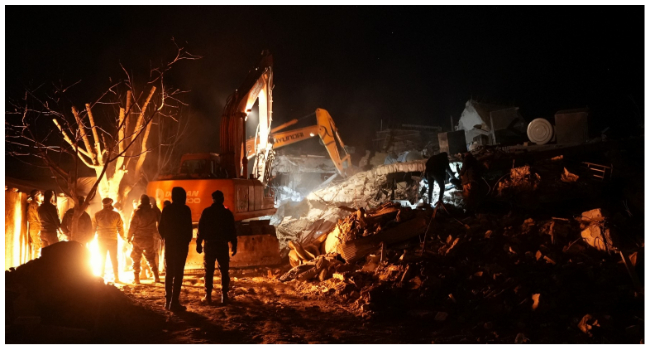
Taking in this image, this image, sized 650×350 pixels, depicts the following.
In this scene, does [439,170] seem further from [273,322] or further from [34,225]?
[34,225]

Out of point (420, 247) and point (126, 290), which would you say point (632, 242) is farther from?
point (126, 290)

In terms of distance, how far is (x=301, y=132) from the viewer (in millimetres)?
21078

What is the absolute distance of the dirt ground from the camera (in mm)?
4516

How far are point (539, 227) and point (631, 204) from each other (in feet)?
8.86

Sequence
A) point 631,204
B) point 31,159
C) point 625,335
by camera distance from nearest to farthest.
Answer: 1. point 625,335
2. point 631,204
3. point 31,159

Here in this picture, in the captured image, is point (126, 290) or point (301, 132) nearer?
point (126, 290)

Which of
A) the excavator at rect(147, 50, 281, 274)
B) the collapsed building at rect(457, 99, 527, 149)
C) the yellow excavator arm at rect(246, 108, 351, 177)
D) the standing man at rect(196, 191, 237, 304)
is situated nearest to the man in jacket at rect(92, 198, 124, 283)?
the excavator at rect(147, 50, 281, 274)

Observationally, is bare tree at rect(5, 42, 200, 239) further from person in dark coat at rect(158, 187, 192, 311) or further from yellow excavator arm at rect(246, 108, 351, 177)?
yellow excavator arm at rect(246, 108, 351, 177)

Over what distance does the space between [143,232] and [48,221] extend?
1.82 metres

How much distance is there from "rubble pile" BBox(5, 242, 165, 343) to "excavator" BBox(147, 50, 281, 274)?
3705 millimetres

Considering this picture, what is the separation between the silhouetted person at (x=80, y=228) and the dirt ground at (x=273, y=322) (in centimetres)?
157

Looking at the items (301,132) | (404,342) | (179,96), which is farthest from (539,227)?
(179,96)

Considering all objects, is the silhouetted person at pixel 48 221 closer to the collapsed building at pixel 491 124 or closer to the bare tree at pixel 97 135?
the bare tree at pixel 97 135

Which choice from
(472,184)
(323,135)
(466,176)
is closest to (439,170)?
(466,176)
